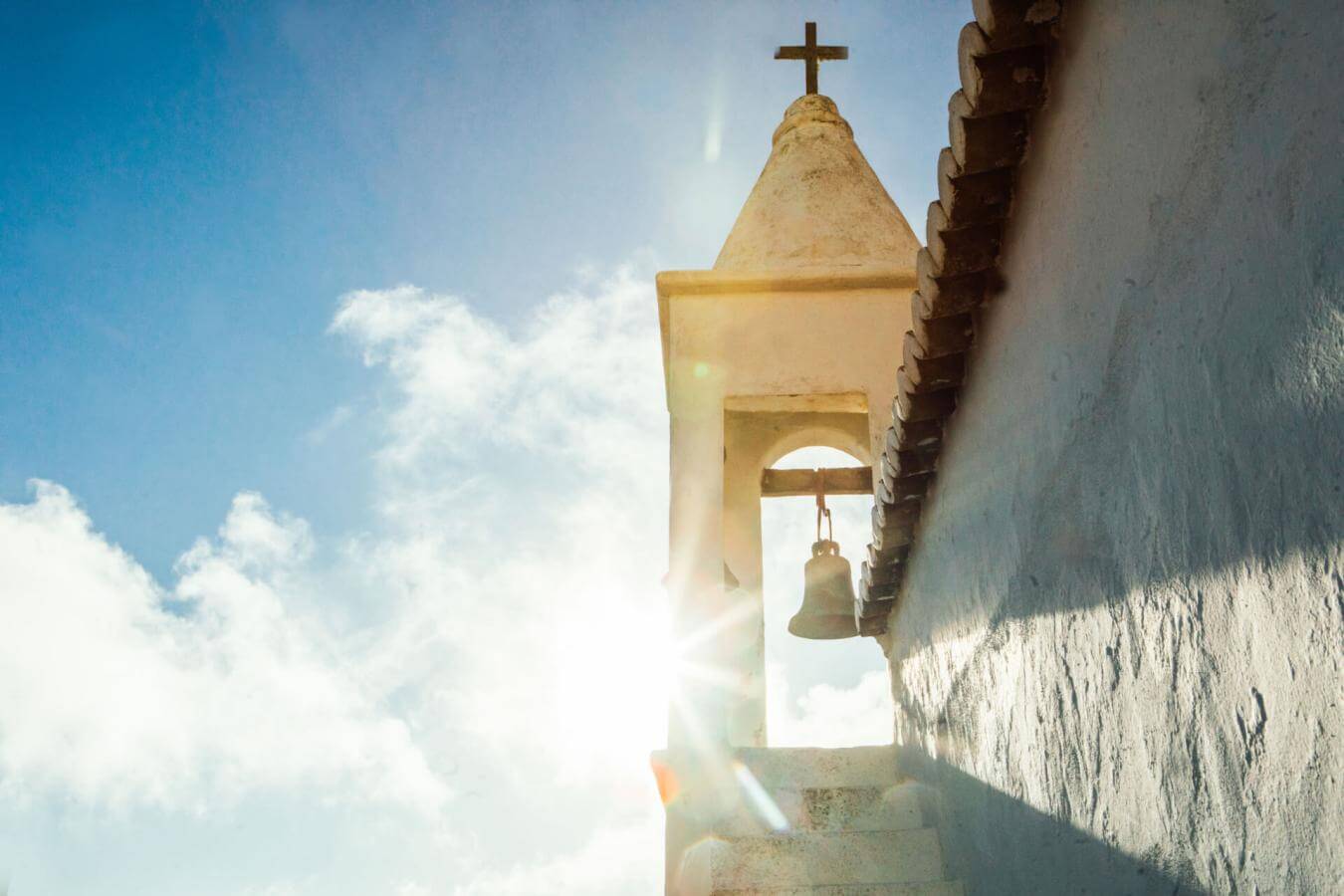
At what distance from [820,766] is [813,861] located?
650mm

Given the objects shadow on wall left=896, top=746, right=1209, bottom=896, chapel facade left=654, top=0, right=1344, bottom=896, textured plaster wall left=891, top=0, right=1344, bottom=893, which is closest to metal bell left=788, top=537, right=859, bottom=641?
chapel facade left=654, top=0, right=1344, bottom=896

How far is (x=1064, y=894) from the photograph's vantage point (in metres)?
2.14

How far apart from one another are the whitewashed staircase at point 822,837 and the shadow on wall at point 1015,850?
11cm

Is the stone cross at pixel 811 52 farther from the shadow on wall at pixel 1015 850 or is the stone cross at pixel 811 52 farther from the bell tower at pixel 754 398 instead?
the shadow on wall at pixel 1015 850

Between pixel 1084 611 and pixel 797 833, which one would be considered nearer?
pixel 1084 611

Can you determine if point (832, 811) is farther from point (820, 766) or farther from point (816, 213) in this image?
point (816, 213)

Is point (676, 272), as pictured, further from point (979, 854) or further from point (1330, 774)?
point (1330, 774)

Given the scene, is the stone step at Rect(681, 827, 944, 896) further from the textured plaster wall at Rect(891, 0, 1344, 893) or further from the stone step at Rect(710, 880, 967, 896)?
the textured plaster wall at Rect(891, 0, 1344, 893)

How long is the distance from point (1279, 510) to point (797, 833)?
2.95 m

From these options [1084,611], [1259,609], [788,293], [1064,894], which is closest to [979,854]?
[1064,894]

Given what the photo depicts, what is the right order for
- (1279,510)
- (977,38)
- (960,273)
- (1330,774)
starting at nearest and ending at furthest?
(1330,774)
(1279,510)
(977,38)
(960,273)

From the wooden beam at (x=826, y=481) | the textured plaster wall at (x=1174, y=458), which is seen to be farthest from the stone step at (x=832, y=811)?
the wooden beam at (x=826, y=481)

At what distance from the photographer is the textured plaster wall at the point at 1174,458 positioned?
1.19 meters

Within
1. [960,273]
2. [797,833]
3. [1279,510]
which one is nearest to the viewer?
[1279,510]
